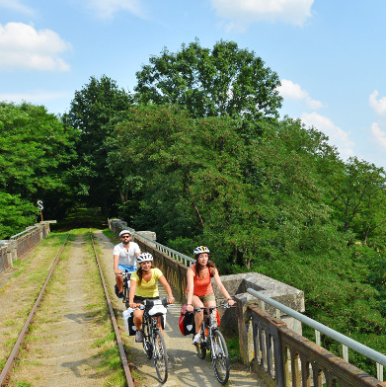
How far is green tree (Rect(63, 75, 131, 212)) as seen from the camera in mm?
43781

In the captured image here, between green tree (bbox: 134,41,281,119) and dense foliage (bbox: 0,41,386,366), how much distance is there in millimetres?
106

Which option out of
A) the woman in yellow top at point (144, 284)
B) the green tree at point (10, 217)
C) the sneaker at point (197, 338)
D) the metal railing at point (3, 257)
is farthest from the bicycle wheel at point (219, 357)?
the green tree at point (10, 217)

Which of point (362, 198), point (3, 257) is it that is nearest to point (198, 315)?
point (3, 257)

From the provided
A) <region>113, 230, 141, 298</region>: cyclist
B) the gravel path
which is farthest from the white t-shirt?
the gravel path

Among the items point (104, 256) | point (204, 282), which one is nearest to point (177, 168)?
point (104, 256)

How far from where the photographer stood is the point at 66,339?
817 centimetres

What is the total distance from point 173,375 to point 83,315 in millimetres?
4763

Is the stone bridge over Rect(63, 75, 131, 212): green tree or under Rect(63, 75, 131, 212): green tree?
under

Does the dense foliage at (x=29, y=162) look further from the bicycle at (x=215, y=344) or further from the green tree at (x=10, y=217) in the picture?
the bicycle at (x=215, y=344)

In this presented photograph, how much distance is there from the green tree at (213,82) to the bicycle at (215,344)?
25.8 m

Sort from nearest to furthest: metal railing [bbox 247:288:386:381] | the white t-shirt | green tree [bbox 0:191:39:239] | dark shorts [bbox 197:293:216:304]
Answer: metal railing [bbox 247:288:386:381] → dark shorts [bbox 197:293:216:304] → the white t-shirt → green tree [bbox 0:191:39:239]

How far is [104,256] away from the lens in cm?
2061

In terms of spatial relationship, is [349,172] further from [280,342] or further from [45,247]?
[280,342]

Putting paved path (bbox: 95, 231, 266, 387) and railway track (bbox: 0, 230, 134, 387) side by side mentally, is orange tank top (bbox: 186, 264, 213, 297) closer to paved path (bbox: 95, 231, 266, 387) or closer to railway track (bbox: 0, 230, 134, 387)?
paved path (bbox: 95, 231, 266, 387)
